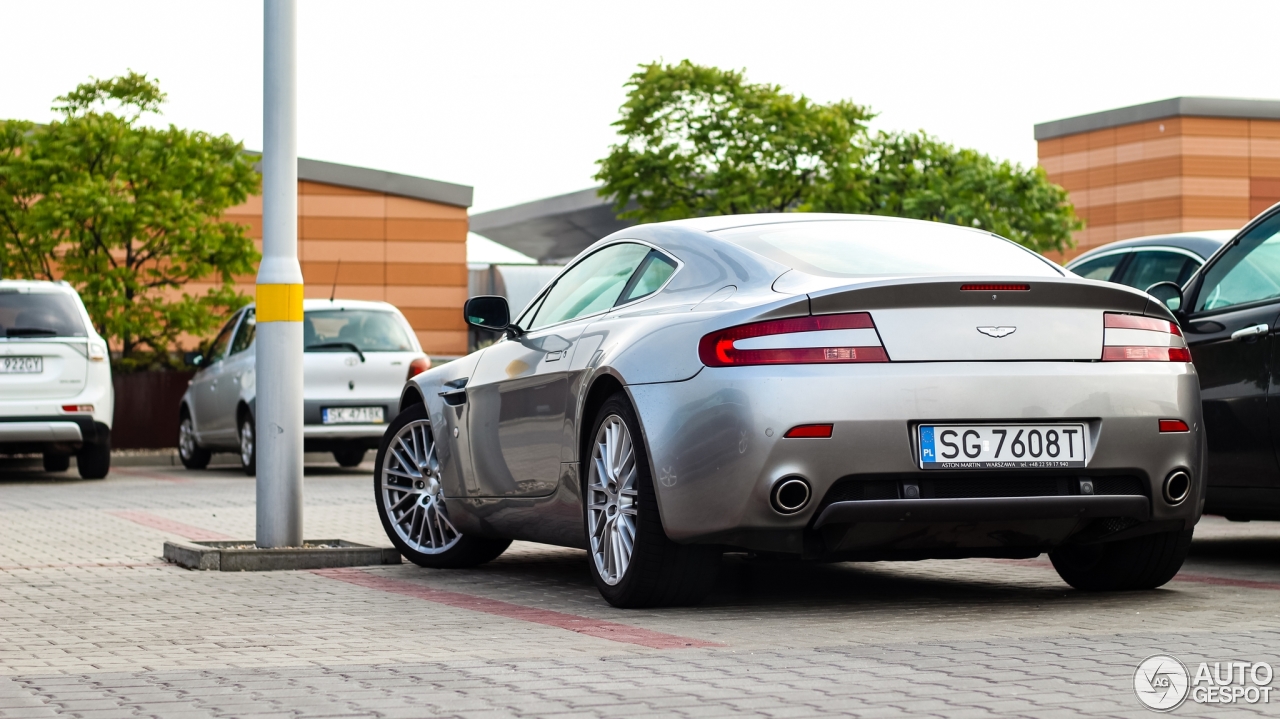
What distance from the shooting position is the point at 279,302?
28.1ft

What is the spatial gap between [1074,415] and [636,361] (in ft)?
4.84

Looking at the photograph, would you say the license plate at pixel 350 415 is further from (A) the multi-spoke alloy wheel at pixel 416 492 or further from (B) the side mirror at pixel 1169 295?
(B) the side mirror at pixel 1169 295

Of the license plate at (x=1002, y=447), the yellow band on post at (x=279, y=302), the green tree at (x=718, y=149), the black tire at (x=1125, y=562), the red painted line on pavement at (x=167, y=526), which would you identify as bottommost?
the red painted line on pavement at (x=167, y=526)

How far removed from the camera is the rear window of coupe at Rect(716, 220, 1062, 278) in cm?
620

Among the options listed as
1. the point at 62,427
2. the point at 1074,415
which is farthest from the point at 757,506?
the point at 62,427

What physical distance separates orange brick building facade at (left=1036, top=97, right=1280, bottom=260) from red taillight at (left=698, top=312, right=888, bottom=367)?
4669 cm

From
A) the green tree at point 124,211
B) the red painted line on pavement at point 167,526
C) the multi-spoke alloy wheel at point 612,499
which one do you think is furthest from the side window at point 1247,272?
the green tree at point 124,211

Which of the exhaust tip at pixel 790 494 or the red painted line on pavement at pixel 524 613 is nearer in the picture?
the red painted line on pavement at pixel 524 613

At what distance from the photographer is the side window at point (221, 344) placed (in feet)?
59.9

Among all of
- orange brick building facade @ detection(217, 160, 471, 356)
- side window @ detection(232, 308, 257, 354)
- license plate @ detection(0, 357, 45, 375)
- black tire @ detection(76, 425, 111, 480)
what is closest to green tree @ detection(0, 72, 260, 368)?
side window @ detection(232, 308, 257, 354)

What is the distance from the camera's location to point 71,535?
10.2m

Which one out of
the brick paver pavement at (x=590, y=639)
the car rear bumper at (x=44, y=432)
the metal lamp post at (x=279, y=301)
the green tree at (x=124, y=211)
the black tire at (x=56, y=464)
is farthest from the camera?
the green tree at (x=124, y=211)

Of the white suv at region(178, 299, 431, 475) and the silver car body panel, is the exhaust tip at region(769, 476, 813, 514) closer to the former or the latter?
the silver car body panel

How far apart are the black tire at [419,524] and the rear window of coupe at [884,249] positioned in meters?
2.22
